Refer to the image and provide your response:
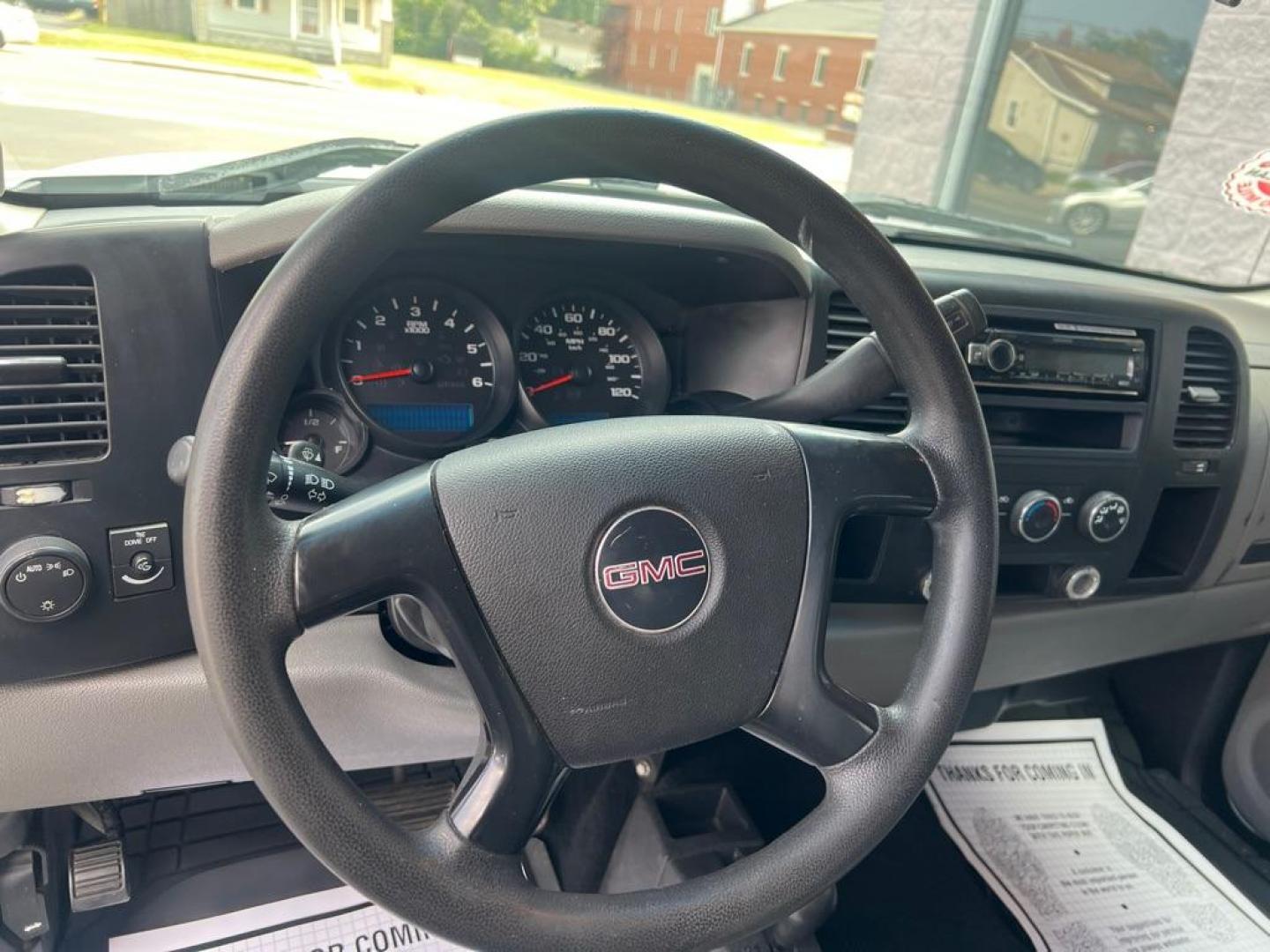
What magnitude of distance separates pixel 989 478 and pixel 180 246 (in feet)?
2.57

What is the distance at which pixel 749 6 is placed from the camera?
1.52 metres

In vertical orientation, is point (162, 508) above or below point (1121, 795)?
above

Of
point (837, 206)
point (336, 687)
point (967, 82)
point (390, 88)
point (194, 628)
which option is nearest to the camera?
point (194, 628)

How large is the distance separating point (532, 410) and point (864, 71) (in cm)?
112

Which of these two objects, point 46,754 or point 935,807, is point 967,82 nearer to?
point 935,807

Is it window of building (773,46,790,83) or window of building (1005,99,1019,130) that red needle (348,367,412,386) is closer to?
window of building (773,46,790,83)

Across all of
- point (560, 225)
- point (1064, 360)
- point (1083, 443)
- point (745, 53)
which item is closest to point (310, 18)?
point (560, 225)

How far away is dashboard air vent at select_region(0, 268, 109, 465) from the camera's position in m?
0.89

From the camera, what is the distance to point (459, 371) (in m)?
1.16

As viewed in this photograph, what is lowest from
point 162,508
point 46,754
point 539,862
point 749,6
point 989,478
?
point 539,862

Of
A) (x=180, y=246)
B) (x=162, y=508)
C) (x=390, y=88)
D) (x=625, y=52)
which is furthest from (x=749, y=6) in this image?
(x=162, y=508)

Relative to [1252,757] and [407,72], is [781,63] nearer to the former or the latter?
[407,72]

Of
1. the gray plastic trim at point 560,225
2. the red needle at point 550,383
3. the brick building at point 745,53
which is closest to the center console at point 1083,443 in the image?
the gray plastic trim at point 560,225

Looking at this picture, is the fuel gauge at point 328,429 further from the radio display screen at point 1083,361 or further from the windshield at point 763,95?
the radio display screen at point 1083,361
